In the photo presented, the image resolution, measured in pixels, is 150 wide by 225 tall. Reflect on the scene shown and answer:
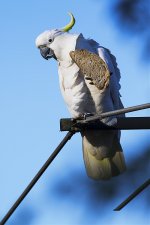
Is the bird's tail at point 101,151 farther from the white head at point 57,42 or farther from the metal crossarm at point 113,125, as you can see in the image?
the metal crossarm at point 113,125

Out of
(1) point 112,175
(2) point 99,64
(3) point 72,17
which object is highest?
(3) point 72,17

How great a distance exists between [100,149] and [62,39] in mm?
555

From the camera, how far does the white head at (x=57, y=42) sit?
2947 millimetres

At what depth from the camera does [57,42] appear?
3041mm

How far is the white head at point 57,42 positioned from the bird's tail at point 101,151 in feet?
1.32

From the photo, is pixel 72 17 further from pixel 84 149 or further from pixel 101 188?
pixel 101 188

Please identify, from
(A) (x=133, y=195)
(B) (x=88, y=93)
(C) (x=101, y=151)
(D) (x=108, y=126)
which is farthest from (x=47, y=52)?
(A) (x=133, y=195)

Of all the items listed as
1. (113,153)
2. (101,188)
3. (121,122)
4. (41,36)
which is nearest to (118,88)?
(113,153)

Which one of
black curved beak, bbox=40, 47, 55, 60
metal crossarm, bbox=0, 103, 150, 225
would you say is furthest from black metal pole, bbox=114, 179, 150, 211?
black curved beak, bbox=40, 47, 55, 60

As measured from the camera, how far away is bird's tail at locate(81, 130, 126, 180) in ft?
9.63

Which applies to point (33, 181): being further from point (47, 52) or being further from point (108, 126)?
point (47, 52)

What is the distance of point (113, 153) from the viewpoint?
9.78 ft

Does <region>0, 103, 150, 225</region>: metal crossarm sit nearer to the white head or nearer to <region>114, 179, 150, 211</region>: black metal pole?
<region>114, 179, 150, 211</region>: black metal pole

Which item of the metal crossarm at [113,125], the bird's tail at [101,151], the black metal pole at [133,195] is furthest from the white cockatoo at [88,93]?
the black metal pole at [133,195]
